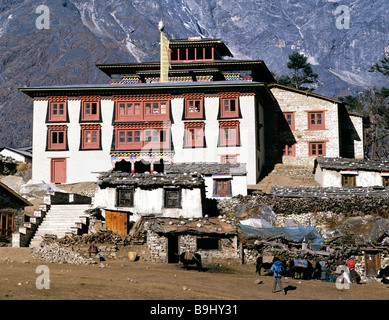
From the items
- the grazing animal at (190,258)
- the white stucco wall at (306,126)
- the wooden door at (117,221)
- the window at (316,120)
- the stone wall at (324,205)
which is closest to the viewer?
the grazing animal at (190,258)

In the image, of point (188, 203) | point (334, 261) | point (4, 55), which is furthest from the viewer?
point (4, 55)

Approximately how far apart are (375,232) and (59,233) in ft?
66.2

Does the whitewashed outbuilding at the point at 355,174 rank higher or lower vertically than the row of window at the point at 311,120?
lower

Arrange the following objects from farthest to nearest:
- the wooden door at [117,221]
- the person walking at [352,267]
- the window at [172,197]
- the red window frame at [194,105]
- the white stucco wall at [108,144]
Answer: the red window frame at [194,105] < the white stucco wall at [108,144] < the window at [172,197] < the wooden door at [117,221] < the person walking at [352,267]

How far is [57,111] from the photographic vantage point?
6028 centimetres

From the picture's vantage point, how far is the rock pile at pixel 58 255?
34.5 m

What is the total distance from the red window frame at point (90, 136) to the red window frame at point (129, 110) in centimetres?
242

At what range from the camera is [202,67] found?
67625mm

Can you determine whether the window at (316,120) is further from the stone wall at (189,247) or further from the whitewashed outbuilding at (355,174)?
the stone wall at (189,247)

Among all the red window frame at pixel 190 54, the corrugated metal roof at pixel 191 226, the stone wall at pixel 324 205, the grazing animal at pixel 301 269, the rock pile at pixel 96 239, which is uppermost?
the red window frame at pixel 190 54

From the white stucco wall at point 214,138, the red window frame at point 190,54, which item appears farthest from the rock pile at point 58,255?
the red window frame at point 190,54

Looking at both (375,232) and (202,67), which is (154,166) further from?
(375,232)

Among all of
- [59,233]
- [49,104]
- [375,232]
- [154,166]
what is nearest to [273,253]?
[375,232]

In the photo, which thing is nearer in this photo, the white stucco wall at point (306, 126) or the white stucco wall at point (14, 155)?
the white stucco wall at point (306, 126)
